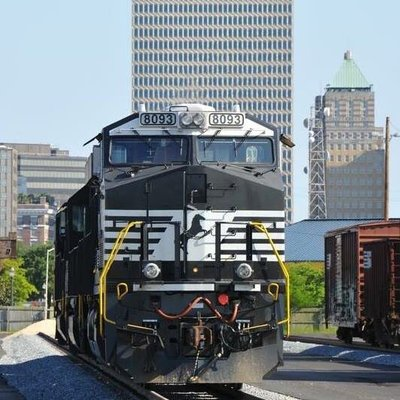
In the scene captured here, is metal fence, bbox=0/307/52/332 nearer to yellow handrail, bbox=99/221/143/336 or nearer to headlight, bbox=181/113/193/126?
headlight, bbox=181/113/193/126

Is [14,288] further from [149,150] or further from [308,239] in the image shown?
[149,150]

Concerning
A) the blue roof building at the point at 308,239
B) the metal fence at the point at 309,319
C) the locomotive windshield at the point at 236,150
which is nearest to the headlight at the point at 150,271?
the locomotive windshield at the point at 236,150

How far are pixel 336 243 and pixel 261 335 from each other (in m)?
26.5

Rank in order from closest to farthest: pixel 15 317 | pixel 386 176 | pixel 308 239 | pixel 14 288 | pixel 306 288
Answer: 1. pixel 386 176
2. pixel 15 317
3. pixel 306 288
4. pixel 14 288
5. pixel 308 239

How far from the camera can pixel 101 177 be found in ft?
73.4

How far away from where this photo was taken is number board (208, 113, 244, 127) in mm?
22281

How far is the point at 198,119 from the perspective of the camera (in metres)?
22.2

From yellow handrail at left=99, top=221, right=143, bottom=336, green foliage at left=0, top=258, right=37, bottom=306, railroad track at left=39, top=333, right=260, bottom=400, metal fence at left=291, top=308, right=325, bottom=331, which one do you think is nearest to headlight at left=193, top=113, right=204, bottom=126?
yellow handrail at left=99, top=221, right=143, bottom=336

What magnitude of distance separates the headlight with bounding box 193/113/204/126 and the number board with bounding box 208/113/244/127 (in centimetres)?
15

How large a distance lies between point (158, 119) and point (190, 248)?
2426 millimetres

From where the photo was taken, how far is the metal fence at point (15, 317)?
8638 centimetres

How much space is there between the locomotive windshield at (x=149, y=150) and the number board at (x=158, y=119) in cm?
24

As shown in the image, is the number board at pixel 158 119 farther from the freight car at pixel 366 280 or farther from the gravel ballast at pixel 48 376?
the freight car at pixel 366 280

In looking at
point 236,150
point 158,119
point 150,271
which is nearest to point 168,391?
point 150,271
